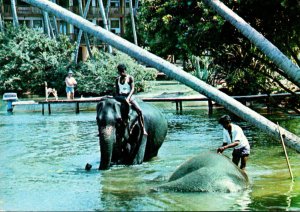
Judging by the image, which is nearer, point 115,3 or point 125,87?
point 125,87

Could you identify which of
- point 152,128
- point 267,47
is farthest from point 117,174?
point 267,47

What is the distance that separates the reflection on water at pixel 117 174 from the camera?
12062mm

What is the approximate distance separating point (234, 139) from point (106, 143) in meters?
3.34

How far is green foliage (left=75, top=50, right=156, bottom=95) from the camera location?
45.0 meters

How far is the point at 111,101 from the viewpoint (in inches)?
643

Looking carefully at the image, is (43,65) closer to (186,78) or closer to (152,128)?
(152,128)

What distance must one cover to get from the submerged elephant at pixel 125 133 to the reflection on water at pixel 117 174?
336 mm

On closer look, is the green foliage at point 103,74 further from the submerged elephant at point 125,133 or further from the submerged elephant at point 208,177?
the submerged elephant at point 208,177

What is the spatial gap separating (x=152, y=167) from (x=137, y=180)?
6.58 ft

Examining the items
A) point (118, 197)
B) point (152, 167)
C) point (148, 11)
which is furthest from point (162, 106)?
point (118, 197)

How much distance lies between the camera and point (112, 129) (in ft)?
52.7

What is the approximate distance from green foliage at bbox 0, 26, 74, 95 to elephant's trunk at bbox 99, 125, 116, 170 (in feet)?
106

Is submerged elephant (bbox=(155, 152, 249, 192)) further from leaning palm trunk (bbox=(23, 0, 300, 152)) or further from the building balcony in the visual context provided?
the building balcony

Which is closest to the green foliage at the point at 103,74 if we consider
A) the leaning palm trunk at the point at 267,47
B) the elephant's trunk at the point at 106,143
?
the elephant's trunk at the point at 106,143
